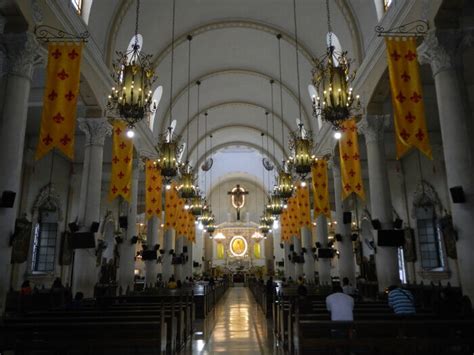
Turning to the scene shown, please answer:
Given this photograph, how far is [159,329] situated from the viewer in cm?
679

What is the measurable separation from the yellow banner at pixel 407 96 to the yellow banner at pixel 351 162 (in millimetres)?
4034

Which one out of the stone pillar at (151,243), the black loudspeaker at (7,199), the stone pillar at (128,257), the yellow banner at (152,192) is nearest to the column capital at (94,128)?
the yellow banner at (152,192)

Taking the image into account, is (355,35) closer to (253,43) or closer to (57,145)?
(253,43)

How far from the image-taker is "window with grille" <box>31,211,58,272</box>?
20.4 metres

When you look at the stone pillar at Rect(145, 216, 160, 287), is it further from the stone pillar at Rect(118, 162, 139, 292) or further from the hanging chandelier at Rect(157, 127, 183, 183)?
the hanging chandelier at Rect(157, 127, 183, 183)

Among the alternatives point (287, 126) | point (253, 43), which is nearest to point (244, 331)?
point (253, 43)

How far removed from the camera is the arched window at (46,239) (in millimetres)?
20422

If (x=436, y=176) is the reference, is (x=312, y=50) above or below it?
above

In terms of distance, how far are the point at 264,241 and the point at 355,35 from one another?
122ft

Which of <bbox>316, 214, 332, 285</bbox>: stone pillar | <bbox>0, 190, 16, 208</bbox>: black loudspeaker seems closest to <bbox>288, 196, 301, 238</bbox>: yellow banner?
<bbox>316, 214, 332, 285</bbox>: stone pillar

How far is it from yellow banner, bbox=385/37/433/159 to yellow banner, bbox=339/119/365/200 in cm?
403

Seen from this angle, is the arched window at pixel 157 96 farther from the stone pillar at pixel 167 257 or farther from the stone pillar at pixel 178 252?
the stone pillar at pixel 178 252

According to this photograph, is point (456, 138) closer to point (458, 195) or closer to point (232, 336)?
point (458, 195)

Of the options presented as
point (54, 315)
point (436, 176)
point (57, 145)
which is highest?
point (436, 176)
